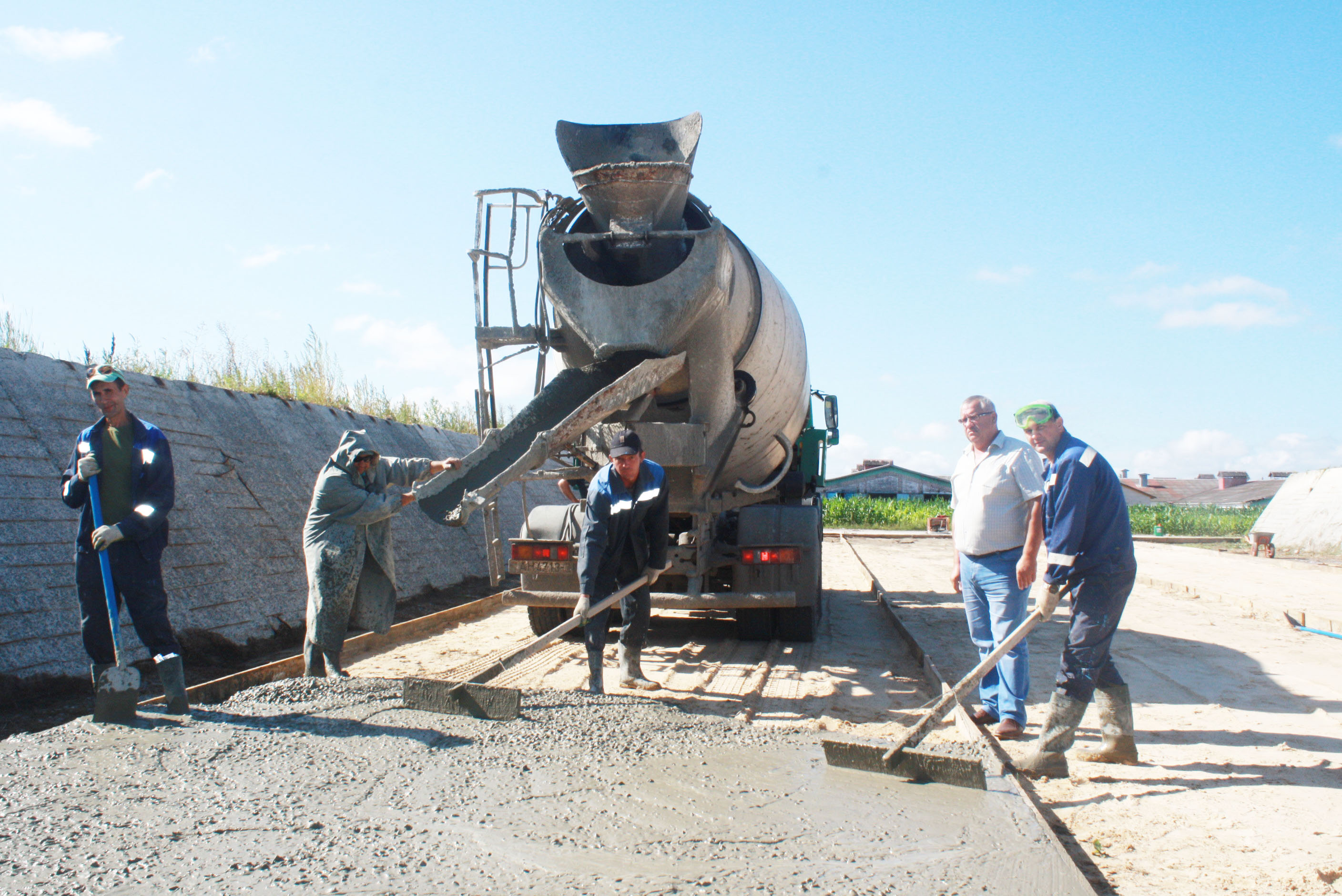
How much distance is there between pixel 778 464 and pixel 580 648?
8.02 feet

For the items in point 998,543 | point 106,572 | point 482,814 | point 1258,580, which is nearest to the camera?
point 482,814

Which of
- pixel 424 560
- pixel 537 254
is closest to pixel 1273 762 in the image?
pixel 537 254

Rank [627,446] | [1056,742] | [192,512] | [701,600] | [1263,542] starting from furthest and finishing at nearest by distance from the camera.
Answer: [1263,542], [192,512], [701,600], [627,446], [1056,742]

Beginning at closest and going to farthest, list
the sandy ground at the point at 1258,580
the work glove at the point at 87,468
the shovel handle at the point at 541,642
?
the work glove at the point at 87,468
the shovel handle at the point at 541,642
the sandy ground at the point at 1258,580

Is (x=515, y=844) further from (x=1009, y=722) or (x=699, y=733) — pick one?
(x=1009, y=722)

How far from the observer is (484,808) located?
10.3ft

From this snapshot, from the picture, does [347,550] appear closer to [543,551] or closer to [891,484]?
[543,551]

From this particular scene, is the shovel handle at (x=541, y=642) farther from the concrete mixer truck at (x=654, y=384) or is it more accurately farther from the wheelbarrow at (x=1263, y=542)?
the wheelbarrow at (x=1263, y=542)

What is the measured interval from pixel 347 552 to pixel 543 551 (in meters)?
1.85

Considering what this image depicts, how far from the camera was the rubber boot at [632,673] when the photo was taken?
5.53m

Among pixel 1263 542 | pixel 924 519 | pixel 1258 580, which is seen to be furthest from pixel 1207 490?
pixel 1258 580

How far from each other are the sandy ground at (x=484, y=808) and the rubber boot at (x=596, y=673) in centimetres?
26

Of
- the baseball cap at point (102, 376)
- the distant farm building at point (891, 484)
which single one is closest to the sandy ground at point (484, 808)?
the baseball cap at point (102, 376)

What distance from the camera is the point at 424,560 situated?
407 inches
